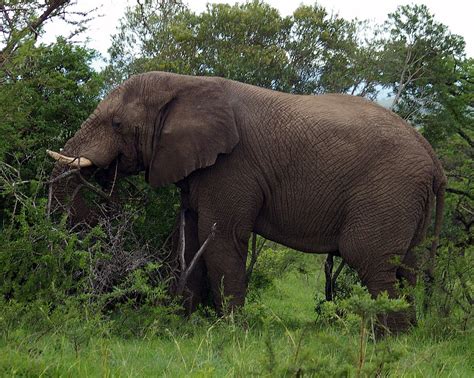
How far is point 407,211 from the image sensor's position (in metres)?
6.77

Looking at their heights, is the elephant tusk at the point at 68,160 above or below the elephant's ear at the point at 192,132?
below

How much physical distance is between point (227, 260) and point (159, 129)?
4.51 feet

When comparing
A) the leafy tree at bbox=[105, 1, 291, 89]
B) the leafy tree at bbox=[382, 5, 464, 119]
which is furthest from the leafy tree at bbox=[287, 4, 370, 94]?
the leafy tree at bbox=[382, 5, 464, 119]

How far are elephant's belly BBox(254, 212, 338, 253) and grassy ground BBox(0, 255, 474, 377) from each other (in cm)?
73

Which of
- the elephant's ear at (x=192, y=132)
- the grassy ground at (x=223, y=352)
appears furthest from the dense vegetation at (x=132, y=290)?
the elephant's ear at (x=192, y=132)

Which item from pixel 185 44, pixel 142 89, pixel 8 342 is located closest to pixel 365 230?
pixel 142 89

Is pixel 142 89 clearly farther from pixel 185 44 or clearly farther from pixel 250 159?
pixel 185 44

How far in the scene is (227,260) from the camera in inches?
279

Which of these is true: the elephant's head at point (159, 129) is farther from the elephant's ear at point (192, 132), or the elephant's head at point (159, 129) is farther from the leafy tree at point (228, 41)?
the leafy tree at point (228, 41)

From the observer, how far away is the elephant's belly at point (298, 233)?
716 centimetres

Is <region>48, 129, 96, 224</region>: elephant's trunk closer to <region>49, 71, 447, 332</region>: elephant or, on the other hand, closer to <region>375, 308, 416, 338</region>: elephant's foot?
<region>49, 71, 447, 332</region>: elephant

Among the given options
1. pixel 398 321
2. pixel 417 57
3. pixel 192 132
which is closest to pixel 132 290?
pixel 192 132

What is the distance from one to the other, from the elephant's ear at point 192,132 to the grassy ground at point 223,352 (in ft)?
4.66

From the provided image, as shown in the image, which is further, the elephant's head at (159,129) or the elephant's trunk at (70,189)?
the elephant's head at (159,129)
